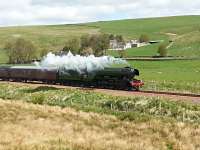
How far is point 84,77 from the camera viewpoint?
50.9 meters

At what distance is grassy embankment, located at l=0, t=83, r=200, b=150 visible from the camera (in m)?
25.3

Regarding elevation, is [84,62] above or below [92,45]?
above

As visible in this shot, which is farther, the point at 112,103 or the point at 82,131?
the point at 112,103

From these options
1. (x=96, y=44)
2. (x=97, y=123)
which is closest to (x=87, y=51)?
(x=96, y=44)

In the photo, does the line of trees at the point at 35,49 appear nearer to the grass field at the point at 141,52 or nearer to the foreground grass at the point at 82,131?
the grass field at the point at 141,52

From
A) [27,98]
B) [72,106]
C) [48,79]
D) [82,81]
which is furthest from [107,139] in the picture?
[48,79]

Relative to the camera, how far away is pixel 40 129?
30500mm

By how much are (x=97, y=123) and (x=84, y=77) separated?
59.3 feet

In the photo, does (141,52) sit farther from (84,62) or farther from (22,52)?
Answer: (84,62)

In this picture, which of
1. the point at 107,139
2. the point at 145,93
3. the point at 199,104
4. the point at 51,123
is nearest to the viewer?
the point at 107,139

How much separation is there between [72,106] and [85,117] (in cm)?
565

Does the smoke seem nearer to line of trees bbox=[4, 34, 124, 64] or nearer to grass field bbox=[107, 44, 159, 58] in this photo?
line of trees bbox=[4, 34, 124, 64]

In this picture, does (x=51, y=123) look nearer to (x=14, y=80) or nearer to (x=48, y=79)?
(x=48, y=79)

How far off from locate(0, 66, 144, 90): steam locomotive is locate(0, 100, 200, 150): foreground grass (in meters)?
10.6
